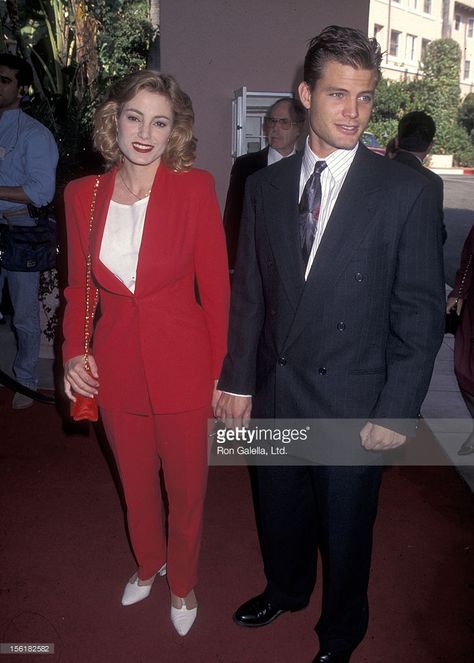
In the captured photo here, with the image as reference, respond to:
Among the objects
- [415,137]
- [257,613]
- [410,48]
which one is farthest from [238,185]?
[410,48]

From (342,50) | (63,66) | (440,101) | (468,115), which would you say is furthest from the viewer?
(468,115)

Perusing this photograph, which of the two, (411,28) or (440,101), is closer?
(440,101)

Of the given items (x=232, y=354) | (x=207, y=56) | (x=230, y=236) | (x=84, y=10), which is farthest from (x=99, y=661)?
(x=84, y=10)

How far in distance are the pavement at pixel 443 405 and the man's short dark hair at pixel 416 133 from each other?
6.81ft

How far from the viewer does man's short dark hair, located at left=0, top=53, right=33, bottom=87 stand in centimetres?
483

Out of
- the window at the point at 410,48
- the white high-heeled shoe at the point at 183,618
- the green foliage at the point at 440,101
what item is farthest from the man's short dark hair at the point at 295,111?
the window at the point at 410,48

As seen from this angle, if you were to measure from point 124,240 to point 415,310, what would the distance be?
109cm

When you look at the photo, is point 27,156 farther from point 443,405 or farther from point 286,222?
point 443,405

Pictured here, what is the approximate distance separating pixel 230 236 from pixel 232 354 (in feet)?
9.67

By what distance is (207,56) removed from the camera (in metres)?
8.02

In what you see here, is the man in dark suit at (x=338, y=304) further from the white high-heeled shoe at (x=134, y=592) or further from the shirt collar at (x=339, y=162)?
the white high-heeled shoe at (x=134, y=592)

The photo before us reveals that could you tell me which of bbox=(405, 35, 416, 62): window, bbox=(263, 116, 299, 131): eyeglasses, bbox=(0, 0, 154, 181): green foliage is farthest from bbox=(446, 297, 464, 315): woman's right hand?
bbox=(405, 35, 416, 62): window

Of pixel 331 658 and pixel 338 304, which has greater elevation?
pixel 338 304

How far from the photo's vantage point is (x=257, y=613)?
2.97 metres
